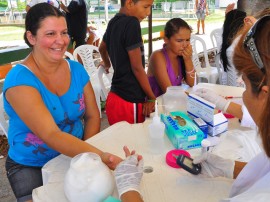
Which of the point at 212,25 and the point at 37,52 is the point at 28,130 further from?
the point at 212,25

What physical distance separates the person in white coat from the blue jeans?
2.05 feet

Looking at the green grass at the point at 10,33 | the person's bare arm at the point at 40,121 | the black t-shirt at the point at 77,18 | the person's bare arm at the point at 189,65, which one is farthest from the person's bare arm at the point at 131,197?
the green grass at the point at 10,33

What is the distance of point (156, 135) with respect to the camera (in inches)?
47.1

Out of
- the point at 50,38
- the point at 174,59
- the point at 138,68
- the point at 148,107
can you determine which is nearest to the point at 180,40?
the point at 174,59

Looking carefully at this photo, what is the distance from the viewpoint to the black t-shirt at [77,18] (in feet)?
14.2

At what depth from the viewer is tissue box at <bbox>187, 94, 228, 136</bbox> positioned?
4.15 ft

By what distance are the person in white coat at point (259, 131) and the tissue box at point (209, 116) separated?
27cm

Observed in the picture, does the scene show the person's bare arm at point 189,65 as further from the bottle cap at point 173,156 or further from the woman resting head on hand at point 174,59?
the bottle cap at point 173,156

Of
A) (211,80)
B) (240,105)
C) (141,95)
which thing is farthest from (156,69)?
(211,80)

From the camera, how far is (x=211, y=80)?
364cm

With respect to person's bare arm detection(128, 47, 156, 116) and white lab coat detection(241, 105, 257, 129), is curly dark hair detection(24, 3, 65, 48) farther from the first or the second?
white lab coat detection(241, 105, 257, 129)

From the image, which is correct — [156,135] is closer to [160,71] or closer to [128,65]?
[128,65]

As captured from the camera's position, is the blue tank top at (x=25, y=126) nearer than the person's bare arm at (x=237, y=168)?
No

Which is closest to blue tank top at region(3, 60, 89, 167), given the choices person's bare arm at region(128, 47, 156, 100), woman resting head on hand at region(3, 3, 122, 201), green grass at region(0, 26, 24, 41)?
woman resting head on hand at region(3, 3, 122, 201)
